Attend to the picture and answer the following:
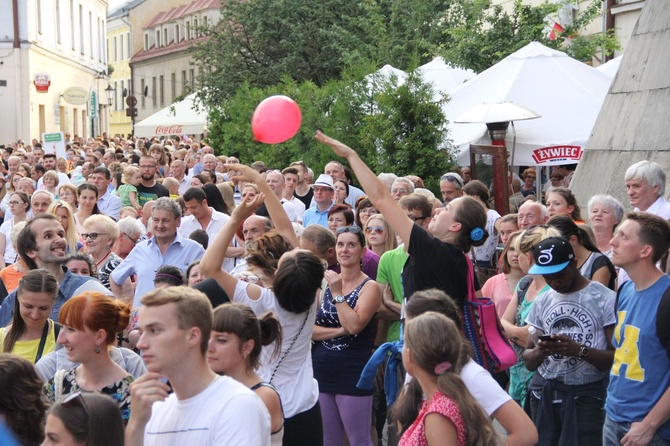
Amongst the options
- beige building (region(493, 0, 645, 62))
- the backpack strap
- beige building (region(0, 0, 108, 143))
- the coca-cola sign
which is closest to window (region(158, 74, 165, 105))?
beige building (region(0, 0, 108, 143))

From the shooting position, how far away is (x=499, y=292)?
761 cm

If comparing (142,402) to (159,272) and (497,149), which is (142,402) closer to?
(159,272)

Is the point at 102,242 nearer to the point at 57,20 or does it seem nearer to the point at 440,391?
the point at 440,391

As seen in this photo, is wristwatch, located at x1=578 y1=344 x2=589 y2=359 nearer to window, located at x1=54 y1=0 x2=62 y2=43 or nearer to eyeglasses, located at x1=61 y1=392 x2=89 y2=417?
eyeglasses, located at x1=61 y1=392 x2=89 y2=417

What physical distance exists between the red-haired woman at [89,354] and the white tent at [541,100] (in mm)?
10334

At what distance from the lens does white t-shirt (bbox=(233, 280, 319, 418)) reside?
5.66 metres

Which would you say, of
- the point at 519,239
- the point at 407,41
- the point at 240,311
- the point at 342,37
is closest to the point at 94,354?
the point at 240,311

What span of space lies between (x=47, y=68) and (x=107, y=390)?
4678cm

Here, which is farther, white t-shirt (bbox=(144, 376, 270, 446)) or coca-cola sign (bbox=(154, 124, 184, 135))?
coca-cola sign (bbox=(154, 124, 184, 135))

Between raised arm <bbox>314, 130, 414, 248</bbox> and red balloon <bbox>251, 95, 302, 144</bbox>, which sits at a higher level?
red balloon <bbox>251, 95, 302, 144</bbox>

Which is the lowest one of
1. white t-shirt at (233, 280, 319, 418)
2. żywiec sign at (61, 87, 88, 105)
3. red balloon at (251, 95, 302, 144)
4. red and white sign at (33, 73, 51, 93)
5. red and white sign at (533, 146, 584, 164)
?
white t-shirt at (233, 280, 319, 418)

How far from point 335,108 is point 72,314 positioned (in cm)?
1271

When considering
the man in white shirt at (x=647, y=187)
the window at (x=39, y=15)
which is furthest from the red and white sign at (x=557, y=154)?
the window at (x=39, y=15)

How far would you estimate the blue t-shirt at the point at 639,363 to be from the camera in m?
5.30
